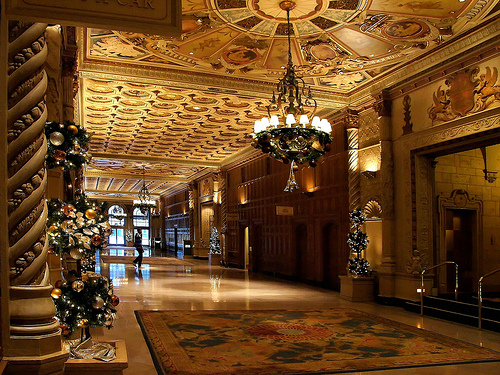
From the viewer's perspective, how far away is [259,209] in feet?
59.7

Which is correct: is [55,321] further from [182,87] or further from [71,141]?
[182,87]

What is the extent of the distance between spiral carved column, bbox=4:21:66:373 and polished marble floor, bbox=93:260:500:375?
7.73 feet

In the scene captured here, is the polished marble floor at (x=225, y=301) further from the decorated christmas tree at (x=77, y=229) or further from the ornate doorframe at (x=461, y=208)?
the decorated christmas tree at (x=77, y=229)

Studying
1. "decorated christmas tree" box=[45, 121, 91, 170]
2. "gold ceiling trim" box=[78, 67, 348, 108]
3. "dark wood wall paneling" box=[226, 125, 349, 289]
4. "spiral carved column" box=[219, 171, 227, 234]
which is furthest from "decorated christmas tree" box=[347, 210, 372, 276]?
"spiral carved column" box=[219, 171, 227, 234]

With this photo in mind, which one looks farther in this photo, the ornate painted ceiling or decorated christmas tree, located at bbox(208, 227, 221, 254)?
decorated christmas tree, located at bbox(208, 227, 221, 254)

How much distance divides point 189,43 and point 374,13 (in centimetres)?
308

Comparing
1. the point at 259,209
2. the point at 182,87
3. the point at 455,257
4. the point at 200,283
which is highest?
the point at 182,87

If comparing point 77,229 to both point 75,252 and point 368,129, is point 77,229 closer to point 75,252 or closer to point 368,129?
point 75,252

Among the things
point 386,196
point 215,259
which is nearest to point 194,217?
point 215,259

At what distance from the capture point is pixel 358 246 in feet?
35.6

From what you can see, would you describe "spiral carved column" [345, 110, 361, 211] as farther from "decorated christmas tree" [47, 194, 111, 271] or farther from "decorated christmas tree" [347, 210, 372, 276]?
"decorated christmas tree" [47, 194, 111, 271]

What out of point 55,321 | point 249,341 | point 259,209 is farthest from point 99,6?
point 259,209

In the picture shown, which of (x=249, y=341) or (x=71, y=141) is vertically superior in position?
(x=71, y=141)

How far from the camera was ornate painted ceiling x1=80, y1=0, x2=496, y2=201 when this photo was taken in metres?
7.13
